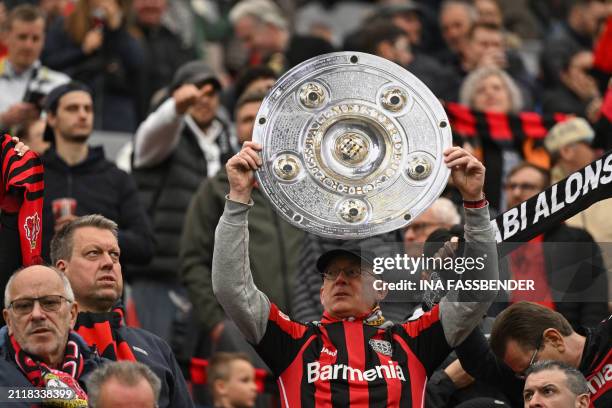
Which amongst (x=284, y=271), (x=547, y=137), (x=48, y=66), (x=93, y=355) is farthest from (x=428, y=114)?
(x=48, y=66)

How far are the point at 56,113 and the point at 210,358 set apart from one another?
1.75 metres

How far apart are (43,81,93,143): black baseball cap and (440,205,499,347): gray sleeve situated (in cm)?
345

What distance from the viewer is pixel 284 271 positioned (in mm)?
10070

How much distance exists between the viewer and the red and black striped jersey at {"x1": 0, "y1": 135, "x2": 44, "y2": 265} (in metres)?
7.85

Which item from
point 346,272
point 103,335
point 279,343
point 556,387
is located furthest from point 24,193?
point 556,387

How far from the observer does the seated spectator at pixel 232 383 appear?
31.5ft

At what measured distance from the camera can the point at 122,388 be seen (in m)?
6.54

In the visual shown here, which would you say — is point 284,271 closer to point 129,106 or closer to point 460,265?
point 460,265

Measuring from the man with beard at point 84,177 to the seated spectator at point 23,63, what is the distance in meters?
1.17

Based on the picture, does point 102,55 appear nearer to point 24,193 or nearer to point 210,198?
point 210,198

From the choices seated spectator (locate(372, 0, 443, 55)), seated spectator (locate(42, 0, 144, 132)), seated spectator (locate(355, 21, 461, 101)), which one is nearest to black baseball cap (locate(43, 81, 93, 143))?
seated spectator (locate(42, 0, 144, 132))

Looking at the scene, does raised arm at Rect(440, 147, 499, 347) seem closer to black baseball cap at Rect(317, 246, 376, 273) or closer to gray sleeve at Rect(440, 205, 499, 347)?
gray sleeve at Rect(440, 205, 499, 347)

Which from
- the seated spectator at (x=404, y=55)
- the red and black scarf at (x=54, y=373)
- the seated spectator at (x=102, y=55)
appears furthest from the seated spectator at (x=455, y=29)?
the red and black scarf at (x=54, y=373)

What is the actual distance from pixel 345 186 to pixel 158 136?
12.0 ft
